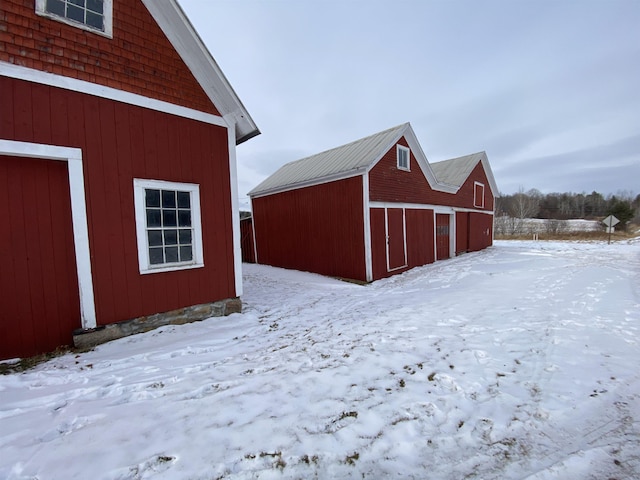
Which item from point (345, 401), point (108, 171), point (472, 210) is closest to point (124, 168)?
point (108, 171)

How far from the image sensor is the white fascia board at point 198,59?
4.82m

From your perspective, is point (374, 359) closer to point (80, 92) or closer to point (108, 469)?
point (108, 469)

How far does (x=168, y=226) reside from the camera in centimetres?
496

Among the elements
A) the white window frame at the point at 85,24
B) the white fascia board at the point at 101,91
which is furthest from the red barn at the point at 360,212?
the white window frame at the point at 85,24

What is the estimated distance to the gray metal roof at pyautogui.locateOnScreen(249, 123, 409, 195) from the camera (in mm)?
→ 9456

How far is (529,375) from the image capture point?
10.3ft

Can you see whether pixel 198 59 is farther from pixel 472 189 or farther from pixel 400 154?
pixel 472 189

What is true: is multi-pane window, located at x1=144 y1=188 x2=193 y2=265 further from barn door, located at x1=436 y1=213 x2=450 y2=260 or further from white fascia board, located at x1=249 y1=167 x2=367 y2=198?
barn door, located at x1=436 y1=213 x2=450 y2=260

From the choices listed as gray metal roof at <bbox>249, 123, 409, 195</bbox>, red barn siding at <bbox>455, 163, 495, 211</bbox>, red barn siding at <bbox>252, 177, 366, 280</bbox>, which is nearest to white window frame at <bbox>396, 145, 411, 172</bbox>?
gray metal roof at <bbox>249, 123, 409, 195</bbox>

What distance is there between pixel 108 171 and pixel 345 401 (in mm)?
4605

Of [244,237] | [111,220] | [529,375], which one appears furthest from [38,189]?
[244,237]

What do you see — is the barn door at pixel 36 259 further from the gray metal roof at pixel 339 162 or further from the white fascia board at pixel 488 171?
the white fascia board at pixel 488 171

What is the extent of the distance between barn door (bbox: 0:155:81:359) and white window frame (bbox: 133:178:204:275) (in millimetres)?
837

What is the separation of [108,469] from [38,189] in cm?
385
